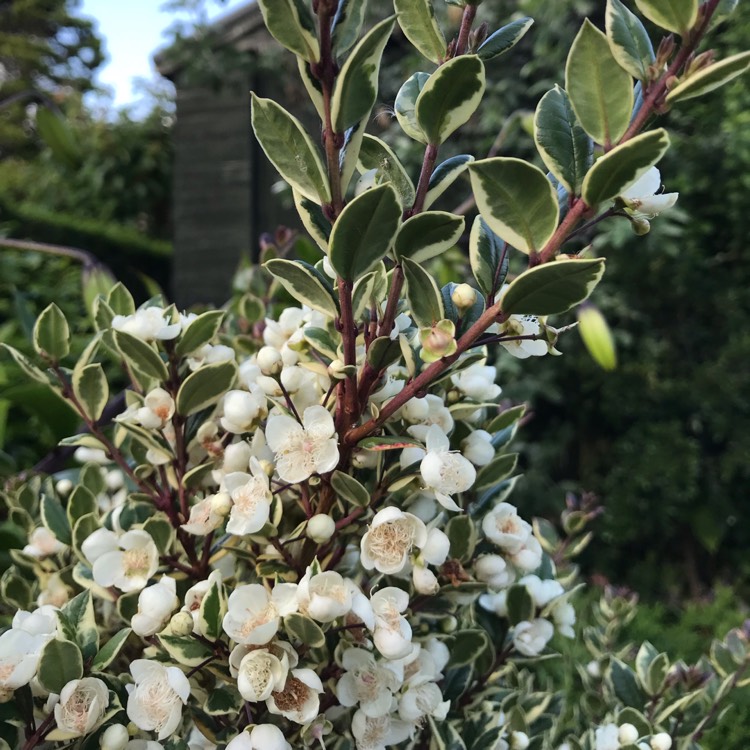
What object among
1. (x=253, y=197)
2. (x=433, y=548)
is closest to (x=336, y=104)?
(x=433, y=548)

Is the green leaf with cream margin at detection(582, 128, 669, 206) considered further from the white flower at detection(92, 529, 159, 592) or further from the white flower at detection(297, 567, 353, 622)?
the white flower at detection(92, 529, 159, 592)

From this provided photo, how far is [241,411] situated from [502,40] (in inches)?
11.5

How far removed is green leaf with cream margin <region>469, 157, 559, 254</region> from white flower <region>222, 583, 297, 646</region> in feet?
0.81

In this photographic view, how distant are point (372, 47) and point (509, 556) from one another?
14.9 inches

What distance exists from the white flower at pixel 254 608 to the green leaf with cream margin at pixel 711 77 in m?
0.35

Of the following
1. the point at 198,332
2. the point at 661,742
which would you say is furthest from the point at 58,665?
the point at 661,742

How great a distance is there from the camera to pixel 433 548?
41cm

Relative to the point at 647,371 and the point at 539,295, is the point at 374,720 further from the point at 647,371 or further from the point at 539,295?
the point at 647,371

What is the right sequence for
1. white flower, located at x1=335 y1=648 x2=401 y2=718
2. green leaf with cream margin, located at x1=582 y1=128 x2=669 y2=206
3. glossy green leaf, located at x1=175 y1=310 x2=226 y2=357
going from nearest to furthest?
green leaf with cream margin, located at x1=582 y1=128 x2=669 y2=206, white flower, located at x1=335 y1=648 x2=401 y2=718, glossy green leaf, located at x1=175 y1=310 x2=226 y2=357

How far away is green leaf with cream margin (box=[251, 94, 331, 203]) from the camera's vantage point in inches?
14.4

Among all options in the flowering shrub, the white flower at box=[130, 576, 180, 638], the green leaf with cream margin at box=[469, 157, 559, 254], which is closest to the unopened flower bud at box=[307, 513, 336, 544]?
the flowering shrub

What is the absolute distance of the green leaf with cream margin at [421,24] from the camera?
0.39 m

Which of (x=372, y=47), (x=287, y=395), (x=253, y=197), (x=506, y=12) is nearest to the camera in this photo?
(x=372, y=47)

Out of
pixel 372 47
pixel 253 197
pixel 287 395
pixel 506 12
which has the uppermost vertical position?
pixel 506 12
